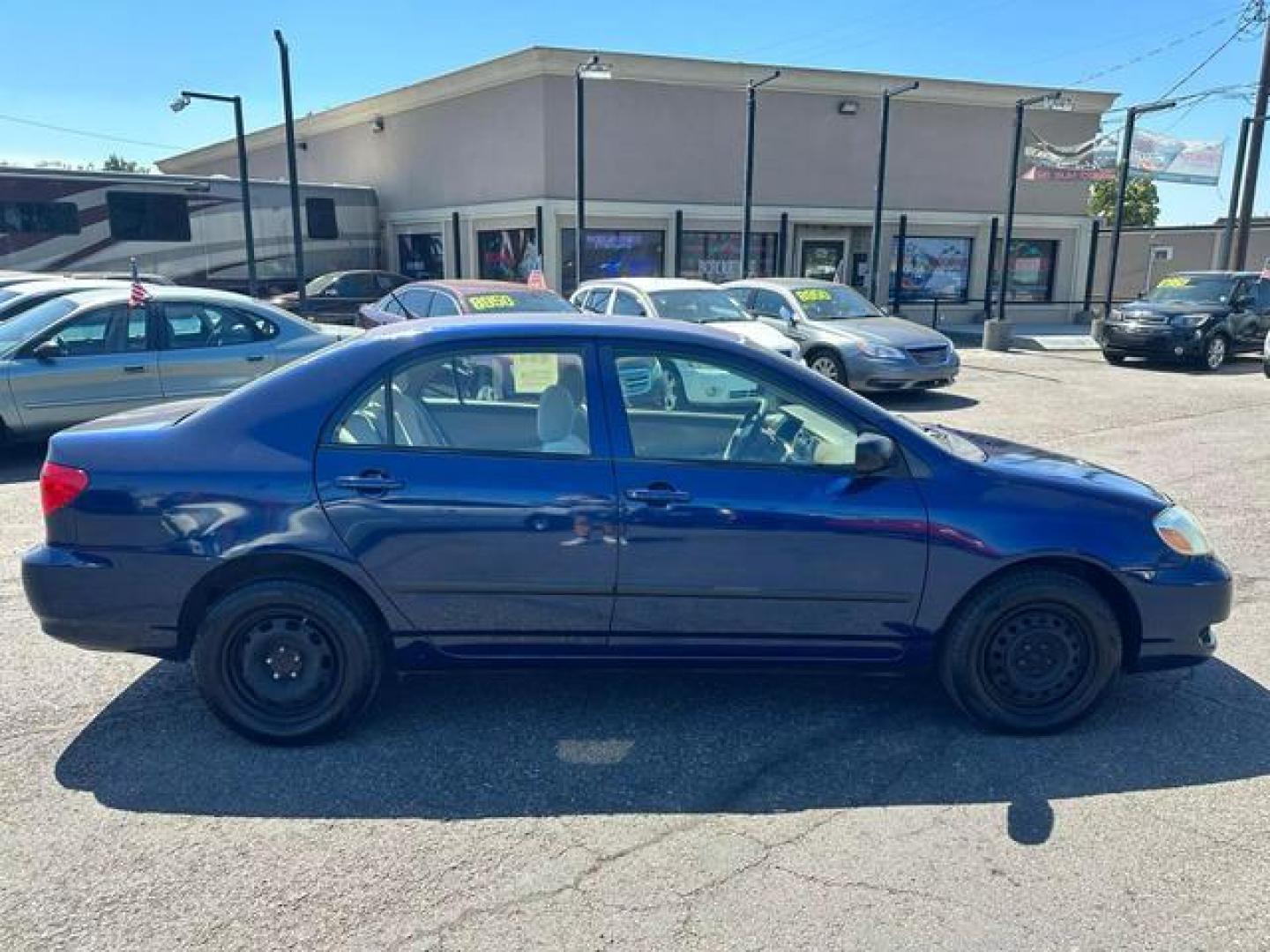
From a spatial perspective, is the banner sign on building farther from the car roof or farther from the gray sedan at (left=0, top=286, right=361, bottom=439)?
the gray sedan at (left=0, top=286, right=361, bottom=439)

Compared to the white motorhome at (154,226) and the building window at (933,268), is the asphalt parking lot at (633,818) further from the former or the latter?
the building window at (933,268)

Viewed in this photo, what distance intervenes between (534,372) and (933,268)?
961 inches

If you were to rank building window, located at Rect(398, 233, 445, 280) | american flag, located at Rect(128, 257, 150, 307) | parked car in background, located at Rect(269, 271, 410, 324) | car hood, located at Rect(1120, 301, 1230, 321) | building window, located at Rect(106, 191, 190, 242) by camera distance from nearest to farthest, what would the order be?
american flag, located at Rect(128, 257, 150, 307) → car hood, located at Rect(1120, 301, 1230, 321) → building window, located at Rect(106, 191, 190, 242) → parked car in background, located at Rect(269, 271, 410, 324) → building window, located at Rect(398, 233, 445, 280)

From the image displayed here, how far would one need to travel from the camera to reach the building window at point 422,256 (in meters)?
24.9

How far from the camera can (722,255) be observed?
23.5m

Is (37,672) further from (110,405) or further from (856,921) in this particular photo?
(110,405)

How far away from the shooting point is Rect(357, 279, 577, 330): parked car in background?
9555mm

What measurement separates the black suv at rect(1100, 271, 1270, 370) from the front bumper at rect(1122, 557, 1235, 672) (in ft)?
46.4

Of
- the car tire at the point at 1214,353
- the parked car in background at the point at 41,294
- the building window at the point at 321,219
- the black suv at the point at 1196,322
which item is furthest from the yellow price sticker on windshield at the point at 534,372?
the building window at the point at 321,219

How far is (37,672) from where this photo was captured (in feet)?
12.8

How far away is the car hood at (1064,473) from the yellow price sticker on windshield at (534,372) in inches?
66.7

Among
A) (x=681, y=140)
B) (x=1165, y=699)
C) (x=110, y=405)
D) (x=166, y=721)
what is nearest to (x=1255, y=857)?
(x=1165, y=699)

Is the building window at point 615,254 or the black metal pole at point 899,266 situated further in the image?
the black metal pole at point 899,266

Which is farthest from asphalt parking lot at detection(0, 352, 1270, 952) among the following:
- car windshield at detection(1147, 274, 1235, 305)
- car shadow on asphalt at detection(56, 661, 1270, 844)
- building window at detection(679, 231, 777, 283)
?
building window at detection(679, 231, 777, 283)
